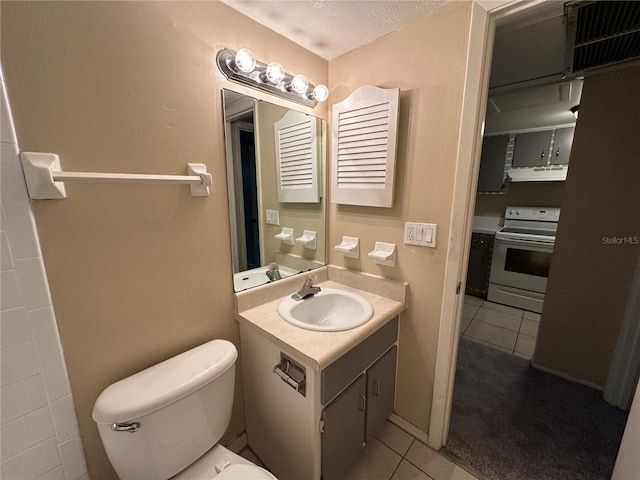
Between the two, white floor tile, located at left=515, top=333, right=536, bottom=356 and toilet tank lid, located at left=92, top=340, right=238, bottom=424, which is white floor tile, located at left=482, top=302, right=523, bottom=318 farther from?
toilet tank lid, located at left=92, top=340, right=238, bottom=424

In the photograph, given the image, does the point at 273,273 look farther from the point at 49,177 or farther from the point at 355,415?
the point at 49,177

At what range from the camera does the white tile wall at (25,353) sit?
0.69m

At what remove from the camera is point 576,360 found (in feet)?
6.13

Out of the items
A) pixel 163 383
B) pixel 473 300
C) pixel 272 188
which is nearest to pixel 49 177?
pixel 163 383

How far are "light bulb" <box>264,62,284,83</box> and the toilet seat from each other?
1.57 metres

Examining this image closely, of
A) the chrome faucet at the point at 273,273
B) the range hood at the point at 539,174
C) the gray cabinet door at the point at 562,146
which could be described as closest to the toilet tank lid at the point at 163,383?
the chrome faucet at the point at 273,273

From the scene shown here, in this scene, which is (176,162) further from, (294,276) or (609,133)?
(609,133)

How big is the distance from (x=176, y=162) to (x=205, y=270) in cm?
46

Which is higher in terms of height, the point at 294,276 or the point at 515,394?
the point at 294,276

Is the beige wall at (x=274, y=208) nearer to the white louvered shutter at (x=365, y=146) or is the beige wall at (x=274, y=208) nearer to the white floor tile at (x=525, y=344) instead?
the white louvered shutter at (x=365, y=146)

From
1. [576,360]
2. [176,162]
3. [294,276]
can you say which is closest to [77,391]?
[176,162]

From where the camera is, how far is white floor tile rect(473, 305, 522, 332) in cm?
267

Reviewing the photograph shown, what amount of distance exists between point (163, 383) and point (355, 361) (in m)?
0.74

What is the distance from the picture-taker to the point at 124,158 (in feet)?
2.89
